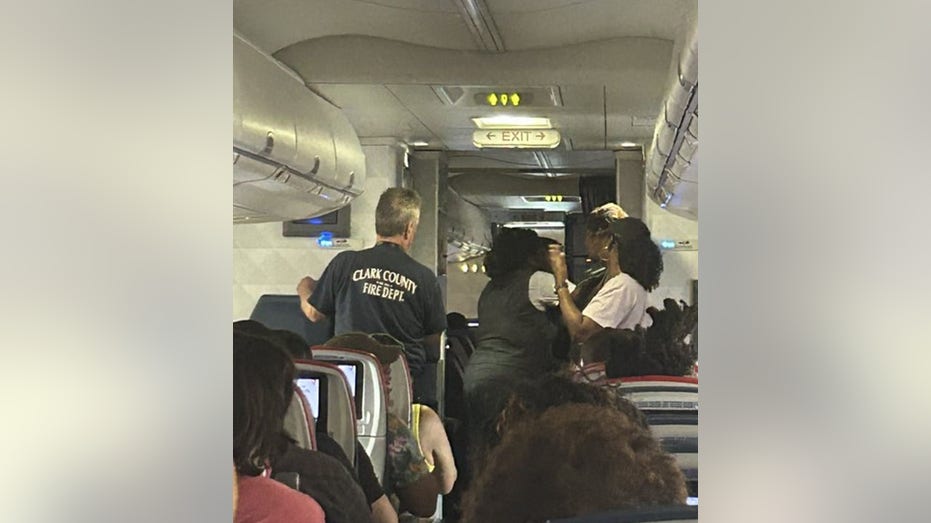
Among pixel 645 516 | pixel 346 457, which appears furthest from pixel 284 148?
pixel 645 516

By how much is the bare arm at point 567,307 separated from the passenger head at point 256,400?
44 cm

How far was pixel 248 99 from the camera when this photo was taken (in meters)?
1.08

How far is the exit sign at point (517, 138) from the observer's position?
1.14 m

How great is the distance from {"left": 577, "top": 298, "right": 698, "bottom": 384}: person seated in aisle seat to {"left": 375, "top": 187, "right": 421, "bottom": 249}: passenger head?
329 mm

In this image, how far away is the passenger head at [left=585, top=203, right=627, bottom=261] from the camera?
1.13 meters

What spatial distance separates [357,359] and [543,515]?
0.38 metres

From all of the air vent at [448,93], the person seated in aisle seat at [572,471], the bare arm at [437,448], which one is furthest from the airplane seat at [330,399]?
the air vent at [448,93]

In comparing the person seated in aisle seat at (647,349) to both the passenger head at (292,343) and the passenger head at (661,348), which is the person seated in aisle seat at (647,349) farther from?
the passenger head at (292,343)

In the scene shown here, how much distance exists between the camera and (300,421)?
1.14 m

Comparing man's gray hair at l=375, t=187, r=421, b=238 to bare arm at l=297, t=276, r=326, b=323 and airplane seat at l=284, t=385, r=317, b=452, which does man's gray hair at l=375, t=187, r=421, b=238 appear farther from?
airplane seat at l=284, t=385, r=317, b=452

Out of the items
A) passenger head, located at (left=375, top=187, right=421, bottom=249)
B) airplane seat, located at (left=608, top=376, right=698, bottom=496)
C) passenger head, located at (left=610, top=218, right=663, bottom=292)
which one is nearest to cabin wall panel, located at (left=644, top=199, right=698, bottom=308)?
passenger head, located at (left=610, top=218, right=663, bottom=292)

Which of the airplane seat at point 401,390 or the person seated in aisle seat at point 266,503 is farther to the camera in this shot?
the airplane seat at point 401,390

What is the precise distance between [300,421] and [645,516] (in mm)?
524
